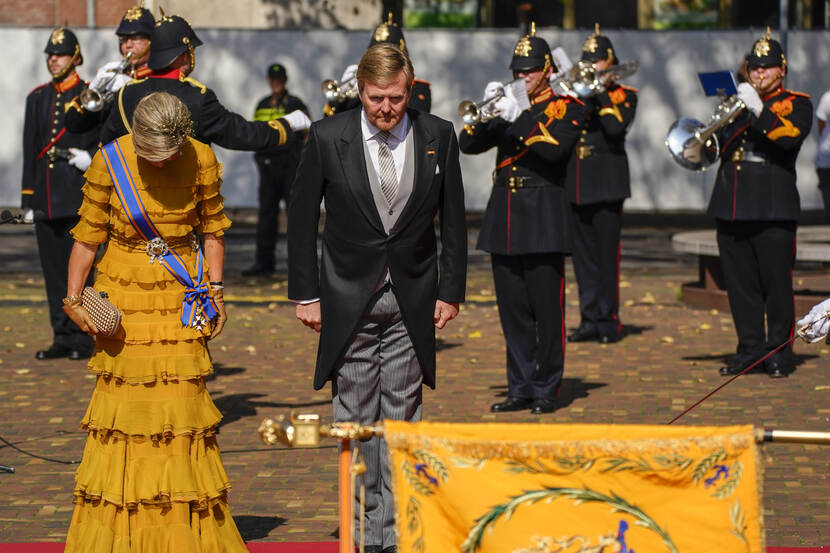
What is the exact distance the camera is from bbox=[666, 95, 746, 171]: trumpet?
1006 cm

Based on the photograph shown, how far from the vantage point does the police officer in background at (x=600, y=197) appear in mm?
11797

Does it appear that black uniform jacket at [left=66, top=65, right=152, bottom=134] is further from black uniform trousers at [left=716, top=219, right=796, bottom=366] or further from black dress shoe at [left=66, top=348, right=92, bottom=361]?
black uniform trousers at [left=716, top=219, right=796, bottom=366]

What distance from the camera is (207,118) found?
754 cm

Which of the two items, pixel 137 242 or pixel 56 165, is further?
pixel 56 165

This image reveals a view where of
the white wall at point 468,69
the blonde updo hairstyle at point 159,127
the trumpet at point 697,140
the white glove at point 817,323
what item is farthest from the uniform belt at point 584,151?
the white wall at point 468,69

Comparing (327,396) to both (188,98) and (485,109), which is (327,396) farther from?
(188,98)

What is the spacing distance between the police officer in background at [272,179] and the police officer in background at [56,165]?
15.2 feet

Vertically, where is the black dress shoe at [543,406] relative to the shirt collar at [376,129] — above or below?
below

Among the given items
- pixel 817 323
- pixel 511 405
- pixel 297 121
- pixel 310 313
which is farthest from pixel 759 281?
pixel 310 313

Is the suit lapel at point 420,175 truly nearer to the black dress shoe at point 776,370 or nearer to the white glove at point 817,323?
the white glove at point 817,323

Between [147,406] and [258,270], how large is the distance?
999 cm

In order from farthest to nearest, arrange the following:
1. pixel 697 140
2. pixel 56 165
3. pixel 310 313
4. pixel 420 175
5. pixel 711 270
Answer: pixel 711 270, pixel 56 165, pixel 697 140, pixel 310 313, pixel 420 175

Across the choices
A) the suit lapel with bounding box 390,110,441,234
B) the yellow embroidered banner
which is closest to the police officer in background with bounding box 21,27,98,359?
the suit lapel with bounding box 390,110,441,234

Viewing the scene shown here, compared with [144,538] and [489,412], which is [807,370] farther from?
[144,538]
